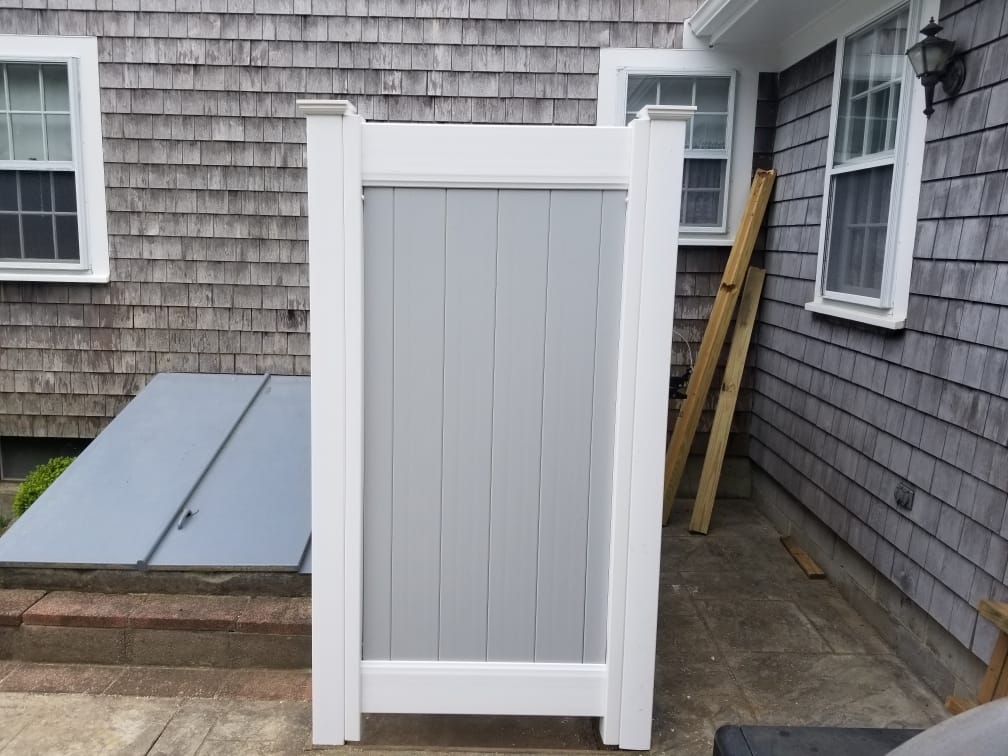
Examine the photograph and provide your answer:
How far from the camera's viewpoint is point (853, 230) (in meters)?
3.68

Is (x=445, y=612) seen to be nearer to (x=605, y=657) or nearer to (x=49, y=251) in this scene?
(x=605, y=657)

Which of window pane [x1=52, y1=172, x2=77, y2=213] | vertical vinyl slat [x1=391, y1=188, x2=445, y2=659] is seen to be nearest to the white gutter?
vertical vinyl slat [x1=391, y1=188, x2=445, y2=659]

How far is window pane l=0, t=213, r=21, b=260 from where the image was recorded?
4598 millimetres

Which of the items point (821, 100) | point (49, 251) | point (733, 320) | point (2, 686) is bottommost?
point (2, 686)

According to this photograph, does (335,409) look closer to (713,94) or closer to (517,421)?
(517,421)

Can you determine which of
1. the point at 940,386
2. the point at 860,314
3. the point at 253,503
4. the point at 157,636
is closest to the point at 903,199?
the point at 860,314

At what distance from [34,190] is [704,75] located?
13.3 ft

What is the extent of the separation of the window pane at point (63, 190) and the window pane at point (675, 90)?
3.57 metres

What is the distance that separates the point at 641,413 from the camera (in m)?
2.28

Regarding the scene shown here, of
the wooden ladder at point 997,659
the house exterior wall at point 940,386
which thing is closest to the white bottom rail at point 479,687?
the wooden ladder at point 997,659

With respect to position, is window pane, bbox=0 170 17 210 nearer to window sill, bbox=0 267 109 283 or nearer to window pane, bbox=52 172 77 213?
window pane, bbox=52 172 77 213

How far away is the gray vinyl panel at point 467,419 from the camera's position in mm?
2246

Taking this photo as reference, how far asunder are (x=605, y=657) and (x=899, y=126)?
251 centimetres

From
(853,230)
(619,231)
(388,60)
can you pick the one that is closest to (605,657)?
(619,231)
